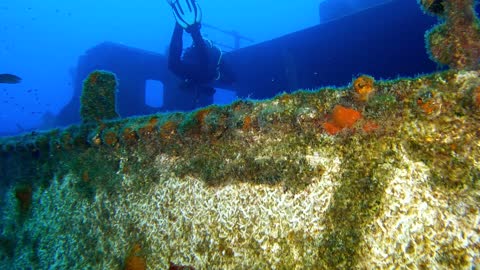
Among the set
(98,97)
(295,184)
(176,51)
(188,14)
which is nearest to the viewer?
(295,184)

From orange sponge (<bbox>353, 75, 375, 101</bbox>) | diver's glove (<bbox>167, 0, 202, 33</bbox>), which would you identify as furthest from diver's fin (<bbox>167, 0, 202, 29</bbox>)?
orange sponge (<bbox>353, 75, 375, 101</bbox>)

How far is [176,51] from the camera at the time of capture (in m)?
7.29

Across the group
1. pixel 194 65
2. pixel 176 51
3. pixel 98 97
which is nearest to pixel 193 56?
pixel 194 65

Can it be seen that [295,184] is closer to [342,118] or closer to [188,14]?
[342,118]

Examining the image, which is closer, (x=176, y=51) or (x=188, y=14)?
(x=176, y=51)

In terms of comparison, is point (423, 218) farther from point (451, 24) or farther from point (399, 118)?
point (451, 24)

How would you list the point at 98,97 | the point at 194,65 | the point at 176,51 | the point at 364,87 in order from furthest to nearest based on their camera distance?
the point at 194,65
the point at 176,51
the point at 98,97
the point at 364,87

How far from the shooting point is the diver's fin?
24.4ft

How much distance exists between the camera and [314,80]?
7.09 metres

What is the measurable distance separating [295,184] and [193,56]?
6517 millimetres

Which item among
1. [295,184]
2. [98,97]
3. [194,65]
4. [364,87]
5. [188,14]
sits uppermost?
[188,14]

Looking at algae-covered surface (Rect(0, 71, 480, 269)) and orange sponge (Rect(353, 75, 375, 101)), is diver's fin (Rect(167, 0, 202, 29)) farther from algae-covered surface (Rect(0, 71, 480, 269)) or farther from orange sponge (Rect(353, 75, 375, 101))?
orange sponge (Rect(353, 75, 375, 101))

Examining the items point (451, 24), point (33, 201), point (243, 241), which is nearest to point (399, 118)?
point (451, 24)

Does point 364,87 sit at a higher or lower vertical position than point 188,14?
lower
